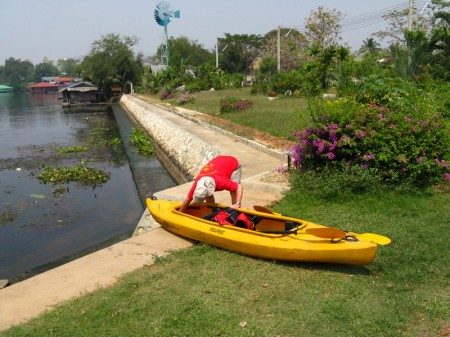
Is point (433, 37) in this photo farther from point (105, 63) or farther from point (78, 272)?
point (105, 63)

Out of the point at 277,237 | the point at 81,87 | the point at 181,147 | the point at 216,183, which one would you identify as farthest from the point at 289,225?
the point at 81,87

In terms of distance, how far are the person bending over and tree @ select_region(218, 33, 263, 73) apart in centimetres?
5304

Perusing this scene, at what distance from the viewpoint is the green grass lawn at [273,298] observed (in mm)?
3908

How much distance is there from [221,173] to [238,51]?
53.6 metres

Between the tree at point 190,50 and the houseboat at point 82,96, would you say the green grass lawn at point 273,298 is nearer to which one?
the houseboat at point 82,96

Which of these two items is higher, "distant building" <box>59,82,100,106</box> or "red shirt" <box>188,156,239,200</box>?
"distant building" <box>59,82,100,106</box>

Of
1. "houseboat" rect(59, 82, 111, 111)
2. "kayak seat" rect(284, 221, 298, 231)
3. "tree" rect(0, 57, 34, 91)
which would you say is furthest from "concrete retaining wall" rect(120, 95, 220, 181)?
"tree" rect(0, 57, 34, 91)

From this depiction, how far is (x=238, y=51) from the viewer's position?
189 feet

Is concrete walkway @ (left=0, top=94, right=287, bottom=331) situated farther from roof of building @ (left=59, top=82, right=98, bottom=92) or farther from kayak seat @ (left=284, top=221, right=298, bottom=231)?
roof of building @ (left=59, top=82, right=98, bottom=92)

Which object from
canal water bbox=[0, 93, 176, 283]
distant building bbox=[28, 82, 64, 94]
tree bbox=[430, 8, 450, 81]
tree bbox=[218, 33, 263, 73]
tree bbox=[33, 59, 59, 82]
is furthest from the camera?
tree bbox=[33, 59, 59, 82]

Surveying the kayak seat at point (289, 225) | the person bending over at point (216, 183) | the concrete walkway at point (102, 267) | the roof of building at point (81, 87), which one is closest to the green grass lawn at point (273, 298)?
the concrete walkway at point (102, 267)

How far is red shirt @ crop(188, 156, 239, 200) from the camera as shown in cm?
633

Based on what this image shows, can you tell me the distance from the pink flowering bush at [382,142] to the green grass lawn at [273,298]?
5.53ft

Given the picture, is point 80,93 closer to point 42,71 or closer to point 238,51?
point 238,51
